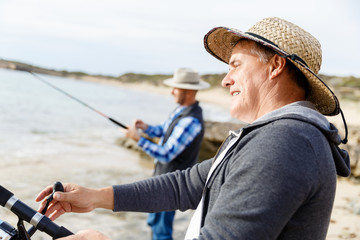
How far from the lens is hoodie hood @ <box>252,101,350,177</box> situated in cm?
128

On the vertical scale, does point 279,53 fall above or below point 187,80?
above

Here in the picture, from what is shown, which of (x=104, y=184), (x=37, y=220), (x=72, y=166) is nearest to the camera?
(x=37, y=220)

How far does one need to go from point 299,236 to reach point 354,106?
94.1ft

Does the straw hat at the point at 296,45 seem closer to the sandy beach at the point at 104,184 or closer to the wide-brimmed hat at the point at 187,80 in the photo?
the wide-brimmed hat at the point at 187,80

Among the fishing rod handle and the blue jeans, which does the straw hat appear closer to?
the fishing rod handle

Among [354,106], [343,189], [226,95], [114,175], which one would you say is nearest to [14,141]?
[114,175]

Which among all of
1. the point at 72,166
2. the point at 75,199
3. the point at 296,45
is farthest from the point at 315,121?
the point at 72,166

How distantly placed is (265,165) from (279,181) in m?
0.06

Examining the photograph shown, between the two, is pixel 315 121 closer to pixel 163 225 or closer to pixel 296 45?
pixel 296 45

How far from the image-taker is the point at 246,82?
5.14 feet

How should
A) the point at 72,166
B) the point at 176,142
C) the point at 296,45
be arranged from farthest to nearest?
the point at 72,166, the point at 176,142, the point at 296,45

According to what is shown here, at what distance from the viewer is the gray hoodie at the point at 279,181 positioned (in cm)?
113

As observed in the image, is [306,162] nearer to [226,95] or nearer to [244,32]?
[244,32]

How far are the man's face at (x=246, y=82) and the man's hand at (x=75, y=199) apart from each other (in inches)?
28.4
